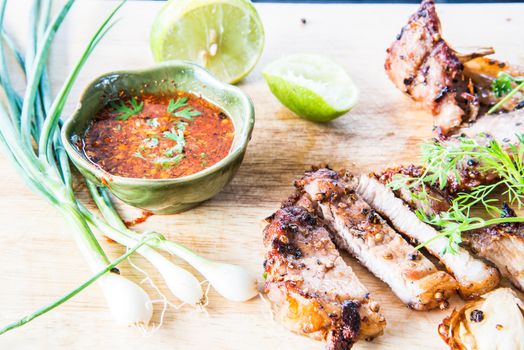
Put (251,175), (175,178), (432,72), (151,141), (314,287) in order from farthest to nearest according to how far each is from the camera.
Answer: (432,72) → (251,175) → (151,141) → (175,178) → (314,287)

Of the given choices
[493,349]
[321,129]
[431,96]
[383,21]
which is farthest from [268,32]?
[493,349]

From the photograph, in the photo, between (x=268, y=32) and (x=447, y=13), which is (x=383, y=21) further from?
(x=268, y=32)

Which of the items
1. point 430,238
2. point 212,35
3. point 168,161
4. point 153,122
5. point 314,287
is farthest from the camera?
point 212,35

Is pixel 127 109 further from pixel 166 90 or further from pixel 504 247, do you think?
pixel 504 247

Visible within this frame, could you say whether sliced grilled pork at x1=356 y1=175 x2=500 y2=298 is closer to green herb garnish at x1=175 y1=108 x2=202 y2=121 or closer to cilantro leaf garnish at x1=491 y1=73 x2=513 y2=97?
green herb garnish at x1=175 y1=108 x2=202 y2=121

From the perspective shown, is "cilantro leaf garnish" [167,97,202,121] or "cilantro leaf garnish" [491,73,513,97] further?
"cilantro leaf garnish" [491,73,513,97]

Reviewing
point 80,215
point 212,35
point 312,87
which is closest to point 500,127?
point 312,87

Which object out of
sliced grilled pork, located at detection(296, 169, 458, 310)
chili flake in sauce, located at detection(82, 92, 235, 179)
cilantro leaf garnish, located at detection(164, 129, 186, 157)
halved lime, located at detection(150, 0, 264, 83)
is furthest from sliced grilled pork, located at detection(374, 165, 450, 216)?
halved lime, located at detection(150, 0, 264, 83)
